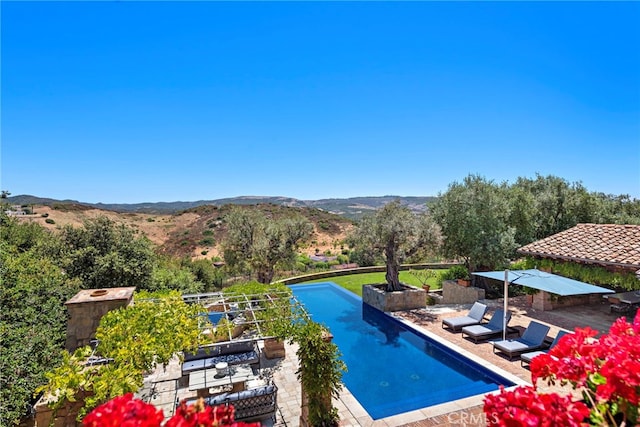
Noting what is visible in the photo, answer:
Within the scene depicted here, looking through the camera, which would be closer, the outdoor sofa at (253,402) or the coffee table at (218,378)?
the outdoor sofa at (253,402)

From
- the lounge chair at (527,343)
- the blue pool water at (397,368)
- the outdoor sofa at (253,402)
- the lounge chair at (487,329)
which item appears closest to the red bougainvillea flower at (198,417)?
the outdoor sofa at (253,402)

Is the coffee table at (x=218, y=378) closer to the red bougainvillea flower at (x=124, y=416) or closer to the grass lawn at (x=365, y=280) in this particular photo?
the red bougainvillea flower at (x=124, y=416)

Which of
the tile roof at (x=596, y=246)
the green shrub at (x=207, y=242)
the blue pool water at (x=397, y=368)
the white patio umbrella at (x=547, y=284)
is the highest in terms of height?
the tile roof at (x=596, y=246)

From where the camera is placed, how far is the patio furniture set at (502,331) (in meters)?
10.3

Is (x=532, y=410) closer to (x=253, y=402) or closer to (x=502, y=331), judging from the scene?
(x=253, y=402)

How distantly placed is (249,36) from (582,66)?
18.9 meters

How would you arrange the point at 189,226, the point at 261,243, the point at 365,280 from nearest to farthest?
1. the point at 261,243
2. the point at 365,280
3. the point at 189,226

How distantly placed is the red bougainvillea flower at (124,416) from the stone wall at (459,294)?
56.4 feet

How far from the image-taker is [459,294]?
1698 cm

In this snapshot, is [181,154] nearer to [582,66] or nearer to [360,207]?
[582,66]

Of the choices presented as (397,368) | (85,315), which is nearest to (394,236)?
(397,368)

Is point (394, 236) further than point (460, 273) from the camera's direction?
No

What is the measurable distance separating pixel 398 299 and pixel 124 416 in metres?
15.3

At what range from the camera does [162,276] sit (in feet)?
53.4
